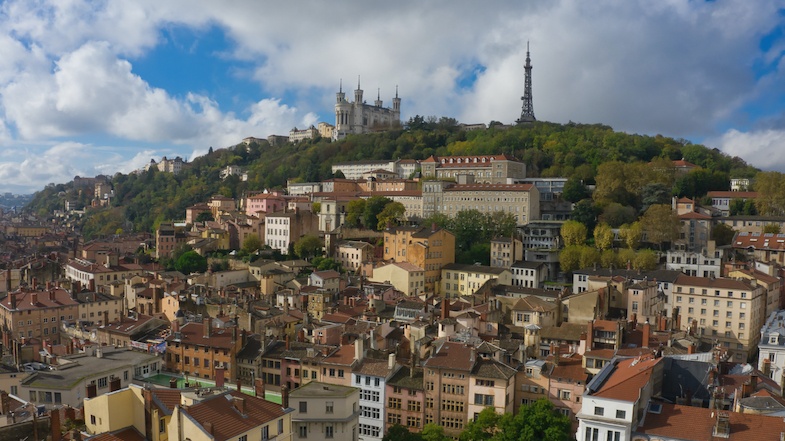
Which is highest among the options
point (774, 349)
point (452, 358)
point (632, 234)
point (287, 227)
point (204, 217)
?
point (632, 234)

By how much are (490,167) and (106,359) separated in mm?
62037

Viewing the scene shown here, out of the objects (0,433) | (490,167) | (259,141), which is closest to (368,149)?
(490,167)

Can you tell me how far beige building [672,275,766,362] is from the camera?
4200 cm

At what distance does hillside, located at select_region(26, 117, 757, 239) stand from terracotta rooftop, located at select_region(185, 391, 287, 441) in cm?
5998

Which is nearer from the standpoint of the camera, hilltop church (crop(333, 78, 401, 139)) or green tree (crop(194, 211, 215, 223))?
green tree (crop(194, 211, 215, 223))

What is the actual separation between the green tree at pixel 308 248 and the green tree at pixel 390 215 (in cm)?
759

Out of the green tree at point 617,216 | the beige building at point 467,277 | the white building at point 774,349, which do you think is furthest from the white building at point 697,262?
the beige building at point 467,277

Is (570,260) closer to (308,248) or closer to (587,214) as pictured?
(587,214)

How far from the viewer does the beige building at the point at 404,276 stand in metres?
53.5

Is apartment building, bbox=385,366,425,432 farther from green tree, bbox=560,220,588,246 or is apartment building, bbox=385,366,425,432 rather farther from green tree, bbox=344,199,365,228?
green tree, bbox=344,199,365,228

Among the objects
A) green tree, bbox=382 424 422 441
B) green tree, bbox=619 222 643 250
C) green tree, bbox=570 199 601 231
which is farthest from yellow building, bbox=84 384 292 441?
green tree, bbox=570 199 601 231

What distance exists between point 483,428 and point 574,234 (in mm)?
35822

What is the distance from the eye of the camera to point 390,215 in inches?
2709

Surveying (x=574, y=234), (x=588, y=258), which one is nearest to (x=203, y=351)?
(x=588, y=258)
